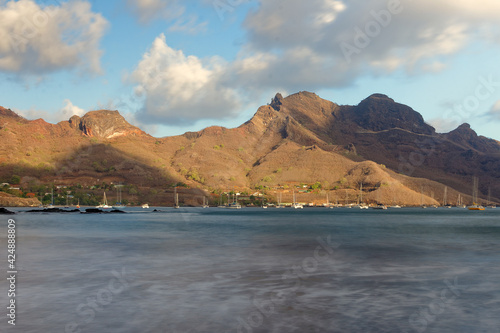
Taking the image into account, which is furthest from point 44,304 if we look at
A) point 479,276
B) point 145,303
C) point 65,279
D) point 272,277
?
point 479,276

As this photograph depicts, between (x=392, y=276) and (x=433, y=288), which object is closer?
(x=433, y=288)

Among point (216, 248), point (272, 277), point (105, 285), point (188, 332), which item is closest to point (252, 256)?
point (216, 248)

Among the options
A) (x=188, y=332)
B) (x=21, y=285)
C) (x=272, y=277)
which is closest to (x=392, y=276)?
(x=272, y=277)

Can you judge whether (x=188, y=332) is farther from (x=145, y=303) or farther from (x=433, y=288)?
(x=433, y=288)

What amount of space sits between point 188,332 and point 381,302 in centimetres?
1095

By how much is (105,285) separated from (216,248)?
26.0 meters

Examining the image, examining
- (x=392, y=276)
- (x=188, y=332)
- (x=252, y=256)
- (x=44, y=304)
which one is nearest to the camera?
(x=188, y=332)

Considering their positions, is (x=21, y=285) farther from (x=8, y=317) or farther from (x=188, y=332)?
(x=188, y=332)

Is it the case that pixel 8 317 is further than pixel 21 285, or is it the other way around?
pixel 21 285

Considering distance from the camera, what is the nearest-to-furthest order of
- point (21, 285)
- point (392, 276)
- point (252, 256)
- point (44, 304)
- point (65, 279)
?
point (44, 304)
point (21, 285)
point (65, 279)
point (392, 276)
point (252, 256)

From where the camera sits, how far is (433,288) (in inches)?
1112

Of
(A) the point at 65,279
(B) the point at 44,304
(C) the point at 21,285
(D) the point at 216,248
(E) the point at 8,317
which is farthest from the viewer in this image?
(D) the point at 216,248

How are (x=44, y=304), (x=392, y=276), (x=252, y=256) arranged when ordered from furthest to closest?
(x=252, y=256) → (x=392, y=276) → (x=44, y=304)

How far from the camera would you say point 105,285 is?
2852 cm
